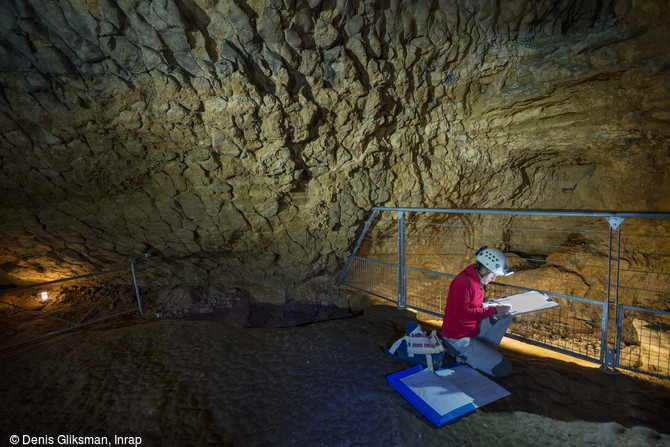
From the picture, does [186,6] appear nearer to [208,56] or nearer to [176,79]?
[208,56]

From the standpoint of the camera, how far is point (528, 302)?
8.97ft

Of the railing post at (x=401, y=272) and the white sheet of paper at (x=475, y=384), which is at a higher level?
the railing post at (x=401, y=272)

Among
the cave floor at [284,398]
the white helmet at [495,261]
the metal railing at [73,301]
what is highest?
the white helmet at [495,261]

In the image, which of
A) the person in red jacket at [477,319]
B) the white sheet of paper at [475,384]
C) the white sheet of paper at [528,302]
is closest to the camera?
the white sheet of paper at [475,384]

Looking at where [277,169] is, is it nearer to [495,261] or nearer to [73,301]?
[495,261]

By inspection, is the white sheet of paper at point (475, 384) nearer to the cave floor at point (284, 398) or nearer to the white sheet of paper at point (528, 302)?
the cave floor at point (284, 398)

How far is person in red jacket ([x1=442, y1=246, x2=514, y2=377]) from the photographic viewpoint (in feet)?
8.66

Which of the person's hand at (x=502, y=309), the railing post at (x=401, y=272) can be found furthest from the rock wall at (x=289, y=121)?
the person's hand at (x=502, y=309)

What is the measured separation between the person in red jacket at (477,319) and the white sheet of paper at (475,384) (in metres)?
0.11

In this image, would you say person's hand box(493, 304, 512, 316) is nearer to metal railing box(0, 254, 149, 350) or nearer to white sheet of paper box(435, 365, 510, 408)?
white sheet of paper box(435, 365, 510, 408)

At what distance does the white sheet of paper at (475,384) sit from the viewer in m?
2.34

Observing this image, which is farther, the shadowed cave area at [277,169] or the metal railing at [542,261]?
the metal railing at [542,261]

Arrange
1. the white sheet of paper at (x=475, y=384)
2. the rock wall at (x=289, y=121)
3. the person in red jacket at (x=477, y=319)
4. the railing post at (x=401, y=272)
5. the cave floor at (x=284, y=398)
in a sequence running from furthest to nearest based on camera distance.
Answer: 1. the railing post at (x=401, y=272)
2. the rock wall at (x=289, y=121)
3. the person in red jacket at (x=477, y=319)
4. the white sheet of paper at (x=475, y=384)
5. the cave floor at (x=284, y=398)

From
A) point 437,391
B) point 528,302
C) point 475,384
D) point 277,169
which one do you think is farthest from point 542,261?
point 277,169
